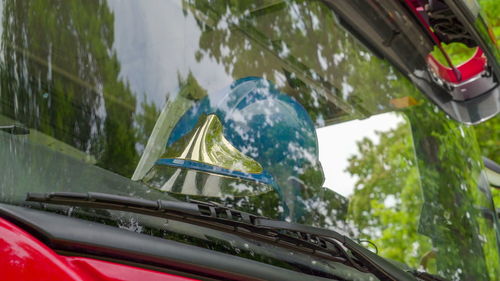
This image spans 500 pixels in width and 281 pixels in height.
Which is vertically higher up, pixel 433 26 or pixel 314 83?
pixel 433 26

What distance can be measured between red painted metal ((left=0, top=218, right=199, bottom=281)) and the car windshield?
0.12 metres

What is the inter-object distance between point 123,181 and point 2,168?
0.90ft

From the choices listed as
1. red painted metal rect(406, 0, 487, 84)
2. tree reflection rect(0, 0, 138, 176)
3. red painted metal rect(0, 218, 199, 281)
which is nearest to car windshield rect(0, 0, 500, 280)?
tree reflection rect(0, 0, 138, 176)

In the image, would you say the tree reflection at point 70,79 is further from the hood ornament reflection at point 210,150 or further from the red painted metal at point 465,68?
the red painted metal at point 465,68

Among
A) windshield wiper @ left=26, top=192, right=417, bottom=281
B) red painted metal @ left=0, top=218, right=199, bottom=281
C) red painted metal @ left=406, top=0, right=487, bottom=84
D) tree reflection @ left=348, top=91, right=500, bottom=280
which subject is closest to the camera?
red painted metal @ left=0, top=218, right=199, bottom=281

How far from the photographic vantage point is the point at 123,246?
1526 millimetres

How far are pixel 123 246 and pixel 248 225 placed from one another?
39 cm

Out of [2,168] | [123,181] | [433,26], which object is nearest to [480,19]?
[433,26]

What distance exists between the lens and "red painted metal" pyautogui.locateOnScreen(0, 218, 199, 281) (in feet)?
4.56

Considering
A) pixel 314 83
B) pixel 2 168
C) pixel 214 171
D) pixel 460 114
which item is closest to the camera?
pixel 2 168

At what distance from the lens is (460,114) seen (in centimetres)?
330

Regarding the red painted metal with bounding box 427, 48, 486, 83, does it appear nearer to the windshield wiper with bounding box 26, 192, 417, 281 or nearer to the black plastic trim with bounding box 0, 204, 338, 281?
the windshield wiper with bounding box 26, 192, 417, 281

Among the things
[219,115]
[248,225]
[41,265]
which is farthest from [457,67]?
[41,265]

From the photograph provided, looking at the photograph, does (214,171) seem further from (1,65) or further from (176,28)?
(1,65)
